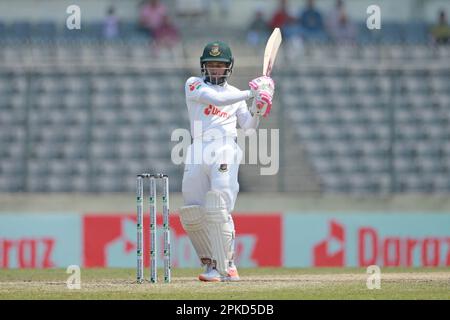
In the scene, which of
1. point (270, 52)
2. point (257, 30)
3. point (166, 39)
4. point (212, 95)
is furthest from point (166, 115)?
point (212, 95)

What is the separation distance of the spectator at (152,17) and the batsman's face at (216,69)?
10.5m

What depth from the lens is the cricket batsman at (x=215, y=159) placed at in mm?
11102

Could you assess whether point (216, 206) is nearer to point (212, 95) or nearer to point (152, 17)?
point (212, 95)

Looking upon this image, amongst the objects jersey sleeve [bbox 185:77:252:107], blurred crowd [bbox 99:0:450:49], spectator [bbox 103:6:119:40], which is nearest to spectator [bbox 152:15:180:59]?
blurred crowd [bbox 99:0:450:49]

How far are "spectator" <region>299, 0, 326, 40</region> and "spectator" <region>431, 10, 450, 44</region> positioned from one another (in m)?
1.80

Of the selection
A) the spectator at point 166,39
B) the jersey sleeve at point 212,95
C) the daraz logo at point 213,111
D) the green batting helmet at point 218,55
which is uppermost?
the spectator at point 166,39

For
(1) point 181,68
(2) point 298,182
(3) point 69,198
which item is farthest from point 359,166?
(3) point 69,198

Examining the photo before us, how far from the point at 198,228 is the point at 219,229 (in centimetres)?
37

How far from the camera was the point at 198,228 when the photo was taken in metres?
11.4

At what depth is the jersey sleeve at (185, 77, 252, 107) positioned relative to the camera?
1113 cm

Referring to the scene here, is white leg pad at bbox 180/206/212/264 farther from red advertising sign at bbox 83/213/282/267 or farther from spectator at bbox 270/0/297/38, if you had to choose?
spectator at bbox 270/0/297/38

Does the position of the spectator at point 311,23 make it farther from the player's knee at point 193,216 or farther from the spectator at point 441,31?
the player's knee at point 193,216

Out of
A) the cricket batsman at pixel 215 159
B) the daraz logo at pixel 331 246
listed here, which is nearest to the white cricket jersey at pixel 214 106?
the cricket batsman at pixel 215 159

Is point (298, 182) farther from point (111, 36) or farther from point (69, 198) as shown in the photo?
point (111, 36)
